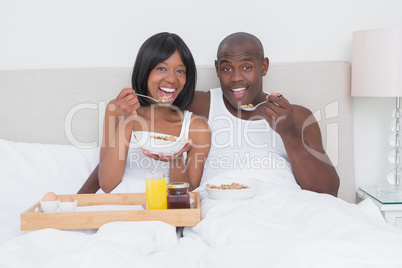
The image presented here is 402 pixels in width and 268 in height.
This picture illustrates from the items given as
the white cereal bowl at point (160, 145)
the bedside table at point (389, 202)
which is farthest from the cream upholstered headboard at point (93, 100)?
the white cereal bowl at point (160, 145)

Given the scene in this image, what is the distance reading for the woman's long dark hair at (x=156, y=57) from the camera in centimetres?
200

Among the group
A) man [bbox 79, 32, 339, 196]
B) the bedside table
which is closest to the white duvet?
man [bbox 79, 32, 339, 196]

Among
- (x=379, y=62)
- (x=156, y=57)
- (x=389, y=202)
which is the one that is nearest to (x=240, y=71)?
(x=156, y=57)

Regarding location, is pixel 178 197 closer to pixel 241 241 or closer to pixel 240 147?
pixel 241 241

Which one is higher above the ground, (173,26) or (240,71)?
(173,26)

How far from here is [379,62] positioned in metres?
2.17

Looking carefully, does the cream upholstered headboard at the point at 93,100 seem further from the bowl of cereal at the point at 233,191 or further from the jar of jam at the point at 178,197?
the jar of jam at the point at 178,197

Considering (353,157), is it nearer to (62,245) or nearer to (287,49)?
(287,49)

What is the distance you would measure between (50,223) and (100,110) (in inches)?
41.0

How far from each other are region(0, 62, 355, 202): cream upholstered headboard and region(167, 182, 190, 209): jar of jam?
952mm

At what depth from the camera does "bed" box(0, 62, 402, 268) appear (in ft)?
3.44

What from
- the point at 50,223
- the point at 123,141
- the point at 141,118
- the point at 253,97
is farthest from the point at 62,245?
the point at 253,97

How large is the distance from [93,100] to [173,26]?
1.90 feet

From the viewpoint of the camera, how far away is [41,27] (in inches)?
99.0
